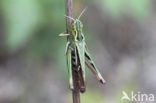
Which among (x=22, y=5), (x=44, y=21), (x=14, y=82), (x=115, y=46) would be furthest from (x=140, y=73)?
(x=22, y=5)

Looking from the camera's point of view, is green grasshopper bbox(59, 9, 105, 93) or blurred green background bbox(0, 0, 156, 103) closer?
green grasshopper bbox(59, 9, 105, 93)

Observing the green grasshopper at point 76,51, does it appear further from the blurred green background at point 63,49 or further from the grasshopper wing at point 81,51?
the blurred green background at point 63,49

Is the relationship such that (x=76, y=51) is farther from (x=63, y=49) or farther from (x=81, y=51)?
(x=63, y=49)

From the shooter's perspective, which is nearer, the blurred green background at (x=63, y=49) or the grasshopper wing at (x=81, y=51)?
the grasshopper wing at (x=81, y=51)

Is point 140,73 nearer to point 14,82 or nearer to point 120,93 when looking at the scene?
point 120,93

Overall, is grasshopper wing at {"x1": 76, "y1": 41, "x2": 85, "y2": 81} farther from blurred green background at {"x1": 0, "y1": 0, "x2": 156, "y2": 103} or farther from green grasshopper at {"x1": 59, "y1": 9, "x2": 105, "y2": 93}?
blurred green background at {"x1": 0, "y1": 0, "x2": 156, "y2": 103}

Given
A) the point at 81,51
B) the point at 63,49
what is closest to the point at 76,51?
the point at 81,51

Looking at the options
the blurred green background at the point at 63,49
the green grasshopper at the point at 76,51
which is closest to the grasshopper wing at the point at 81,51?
the green grasshopper at the point at 76,51

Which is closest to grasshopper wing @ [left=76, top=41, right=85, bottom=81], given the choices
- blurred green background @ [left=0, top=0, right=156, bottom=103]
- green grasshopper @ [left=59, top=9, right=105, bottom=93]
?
green grasshopper @ [left=59, top=9, right=105, bottom=93]
